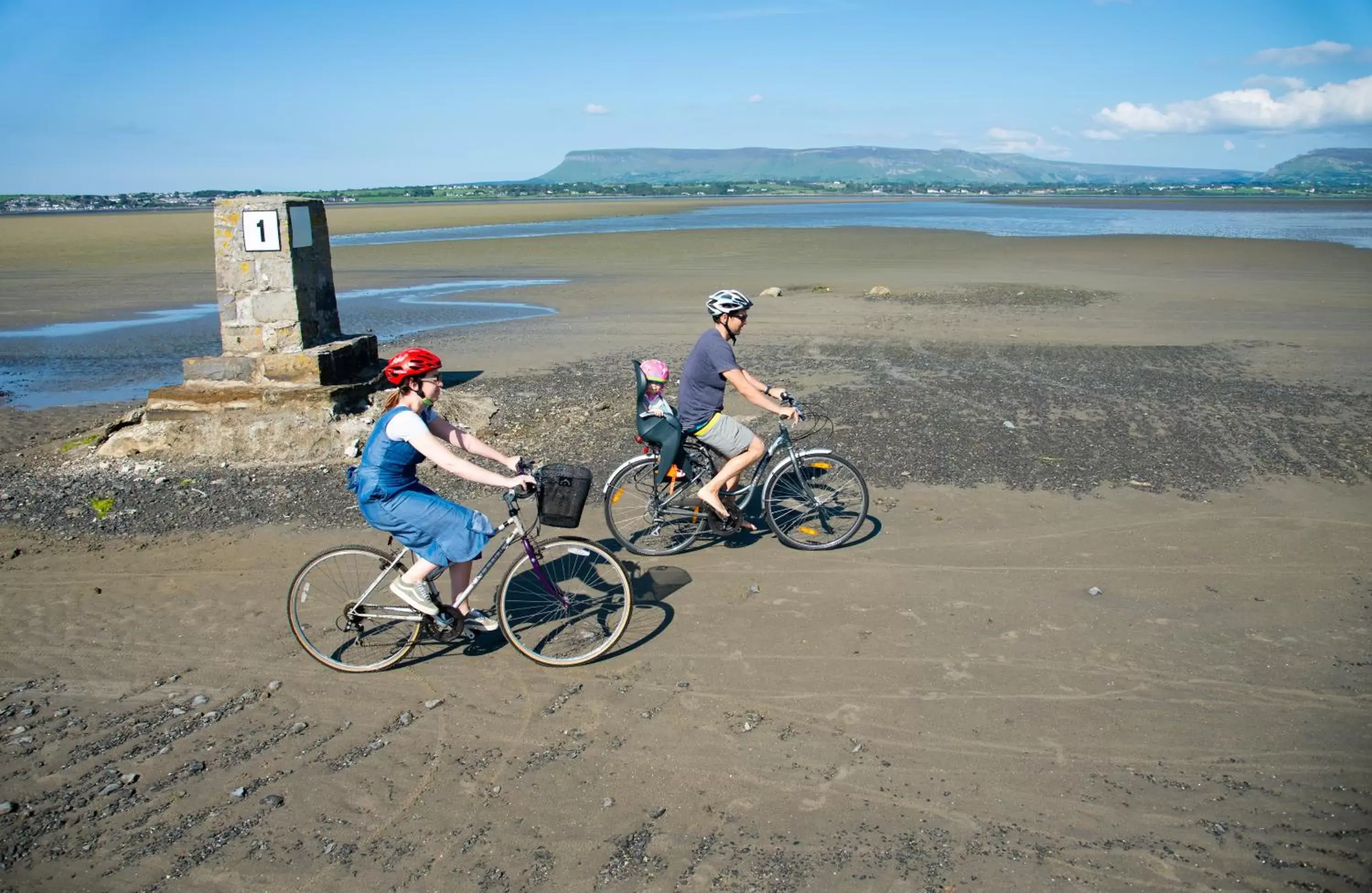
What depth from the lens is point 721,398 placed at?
700 centimetres

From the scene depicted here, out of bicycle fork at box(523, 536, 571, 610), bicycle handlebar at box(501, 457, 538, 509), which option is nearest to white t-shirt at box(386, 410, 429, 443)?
bicycle handlebar at box(501, 457, 538, 509)

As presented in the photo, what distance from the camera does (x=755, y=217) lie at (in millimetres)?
63750

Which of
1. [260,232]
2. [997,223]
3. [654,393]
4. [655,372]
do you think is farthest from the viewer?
[997,223]

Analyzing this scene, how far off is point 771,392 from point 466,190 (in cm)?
20451

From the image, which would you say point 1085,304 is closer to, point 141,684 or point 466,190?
point 141,684

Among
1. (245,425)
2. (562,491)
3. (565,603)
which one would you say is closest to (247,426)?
(245,425)

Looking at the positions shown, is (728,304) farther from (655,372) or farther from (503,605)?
(503,605)

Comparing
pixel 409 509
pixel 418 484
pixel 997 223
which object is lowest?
A: pixel 409 509

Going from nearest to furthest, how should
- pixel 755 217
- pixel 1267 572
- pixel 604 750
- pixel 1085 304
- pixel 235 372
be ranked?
pixel 604 750 → pixel 1267 572 → pixel 235 372 → pixel 1085 304 → pixel 755 217

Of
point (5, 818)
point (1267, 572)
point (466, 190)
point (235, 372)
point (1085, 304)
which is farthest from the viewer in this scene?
point (466, 190)

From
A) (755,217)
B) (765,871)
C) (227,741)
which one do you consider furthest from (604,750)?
(755,217)

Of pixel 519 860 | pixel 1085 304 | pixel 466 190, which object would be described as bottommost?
pixel 519 860

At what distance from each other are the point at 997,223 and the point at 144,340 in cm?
4749

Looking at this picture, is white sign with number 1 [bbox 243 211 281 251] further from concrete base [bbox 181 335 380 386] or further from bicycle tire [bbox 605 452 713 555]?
bicycle tire [bbox 605 452 713 555]
